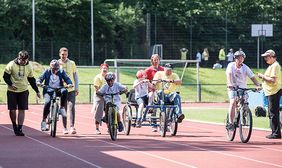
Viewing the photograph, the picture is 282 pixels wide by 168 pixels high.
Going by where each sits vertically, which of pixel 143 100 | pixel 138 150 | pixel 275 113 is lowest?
pixel 138 150

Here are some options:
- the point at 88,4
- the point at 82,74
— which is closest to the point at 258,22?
the point at 88,4

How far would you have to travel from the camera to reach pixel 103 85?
20.8m

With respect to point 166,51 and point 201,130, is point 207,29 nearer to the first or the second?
point 166,51

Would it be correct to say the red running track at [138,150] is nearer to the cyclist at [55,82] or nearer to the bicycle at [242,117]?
the bicycle at [242,117]

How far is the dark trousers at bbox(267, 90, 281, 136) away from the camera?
2000 cm

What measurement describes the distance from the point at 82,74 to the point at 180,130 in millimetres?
30601

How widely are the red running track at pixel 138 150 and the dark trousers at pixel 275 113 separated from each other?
0.34 metres

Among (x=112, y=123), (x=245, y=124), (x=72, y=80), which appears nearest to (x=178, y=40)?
(x=72, y=80)

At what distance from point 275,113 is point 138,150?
4.43m

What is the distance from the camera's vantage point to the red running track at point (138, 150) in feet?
47.9

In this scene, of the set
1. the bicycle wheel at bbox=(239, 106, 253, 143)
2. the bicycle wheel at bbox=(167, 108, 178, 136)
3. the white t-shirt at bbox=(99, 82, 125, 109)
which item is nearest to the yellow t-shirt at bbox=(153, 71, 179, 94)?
the bicycle wheel at bbox=(167, 108, 178, 136)

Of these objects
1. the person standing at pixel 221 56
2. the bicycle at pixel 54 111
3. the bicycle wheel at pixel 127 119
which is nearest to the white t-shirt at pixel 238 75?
the bicycle wheel at pixel 127 119

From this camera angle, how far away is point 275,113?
65.9ft

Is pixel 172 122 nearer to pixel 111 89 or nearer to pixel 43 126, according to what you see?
pixel 111 89
